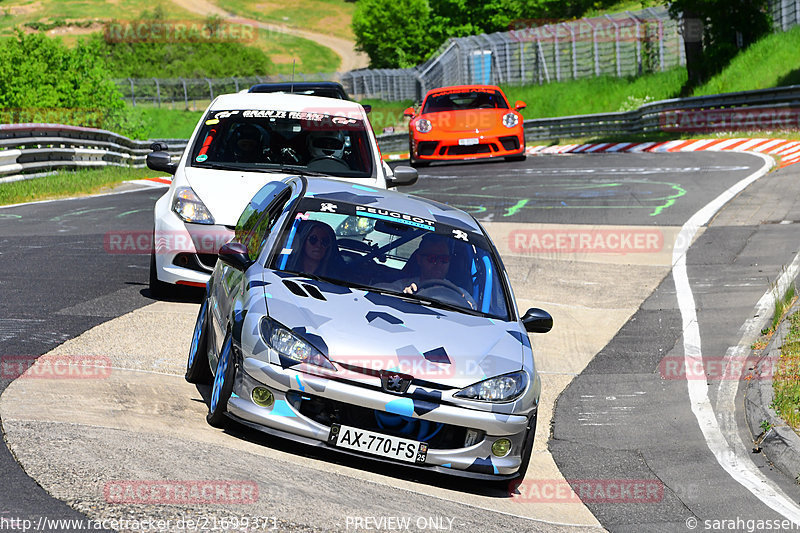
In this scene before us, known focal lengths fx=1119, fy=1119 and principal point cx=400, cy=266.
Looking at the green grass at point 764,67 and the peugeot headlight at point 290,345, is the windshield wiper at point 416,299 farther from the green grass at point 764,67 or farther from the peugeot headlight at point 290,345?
the green grass at point 764,67

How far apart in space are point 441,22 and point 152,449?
83716 millimetres

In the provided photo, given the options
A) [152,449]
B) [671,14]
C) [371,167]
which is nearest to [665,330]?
[371,167]

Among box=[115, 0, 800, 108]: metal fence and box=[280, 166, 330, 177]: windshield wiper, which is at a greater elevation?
box=[280, 166, 330, 177]: windshield wiper

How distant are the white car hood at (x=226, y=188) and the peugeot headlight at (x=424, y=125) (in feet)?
45.9

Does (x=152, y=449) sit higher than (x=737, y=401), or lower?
higher

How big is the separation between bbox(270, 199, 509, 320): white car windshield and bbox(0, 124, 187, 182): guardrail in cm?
1486

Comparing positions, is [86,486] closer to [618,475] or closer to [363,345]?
[363,345]

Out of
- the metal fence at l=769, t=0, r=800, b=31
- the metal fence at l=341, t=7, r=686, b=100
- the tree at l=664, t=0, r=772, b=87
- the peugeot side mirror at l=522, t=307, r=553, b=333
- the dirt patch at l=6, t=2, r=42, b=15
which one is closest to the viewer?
the peugeot side mirror at l=522, t=307, r=553, b=333

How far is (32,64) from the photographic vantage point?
177 ft
